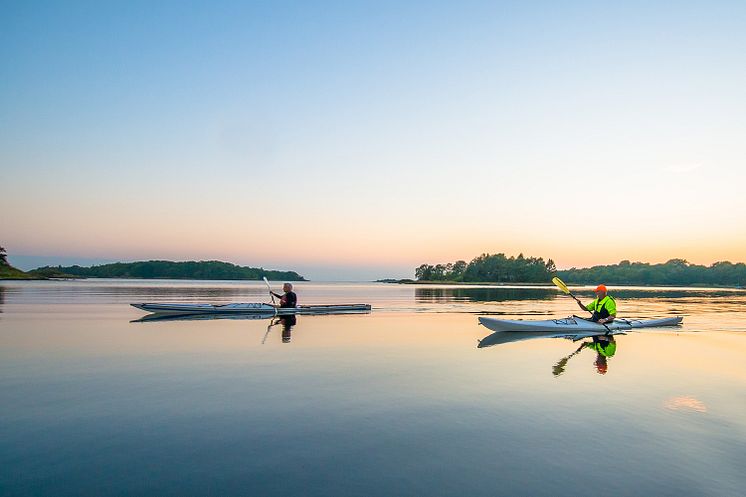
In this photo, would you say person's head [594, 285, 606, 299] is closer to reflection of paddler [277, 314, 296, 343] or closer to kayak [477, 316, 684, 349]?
kayak [477, 316, 684, 349]

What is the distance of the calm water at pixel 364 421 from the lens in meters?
6.59

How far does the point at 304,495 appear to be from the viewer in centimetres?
609

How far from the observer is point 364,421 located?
9266 millimetres

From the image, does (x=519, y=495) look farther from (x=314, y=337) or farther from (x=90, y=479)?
(x=314, y=337)

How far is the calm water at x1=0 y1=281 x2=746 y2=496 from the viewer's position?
6.59m

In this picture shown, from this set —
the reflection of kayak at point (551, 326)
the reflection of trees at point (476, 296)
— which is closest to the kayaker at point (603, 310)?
the reflection of kayak at point (551, 326)

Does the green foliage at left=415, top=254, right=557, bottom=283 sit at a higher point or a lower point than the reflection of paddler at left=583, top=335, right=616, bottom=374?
higher

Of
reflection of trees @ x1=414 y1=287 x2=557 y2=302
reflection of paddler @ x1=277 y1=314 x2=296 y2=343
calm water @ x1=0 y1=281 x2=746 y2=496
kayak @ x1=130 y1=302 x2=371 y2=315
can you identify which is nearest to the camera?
calm water @ x1=0 y1=281 x2=746 y2=496

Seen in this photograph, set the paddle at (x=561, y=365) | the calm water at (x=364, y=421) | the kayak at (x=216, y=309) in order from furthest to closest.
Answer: the kayak at (x=216, y=309) < the paddle at (x=561, y=365) < the calm water at (x=364, y=421)

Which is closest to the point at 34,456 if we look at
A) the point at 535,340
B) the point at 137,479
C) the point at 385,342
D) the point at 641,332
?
the point at 137,479

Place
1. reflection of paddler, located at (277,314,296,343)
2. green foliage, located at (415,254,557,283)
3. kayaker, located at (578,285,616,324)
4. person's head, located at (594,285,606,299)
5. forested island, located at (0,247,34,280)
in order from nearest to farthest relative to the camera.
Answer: reflection of paddler, located at (277,314,296,343) < kayaker, located at (578,285,616,324) < person's head, located at (594,285,606,299) < forested island, located at (0,247,34,280) < green foliage, located at (415,254,557,283)

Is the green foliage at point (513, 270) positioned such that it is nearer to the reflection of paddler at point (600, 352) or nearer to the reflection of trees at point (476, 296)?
the reflection of trees at point (476, 296)

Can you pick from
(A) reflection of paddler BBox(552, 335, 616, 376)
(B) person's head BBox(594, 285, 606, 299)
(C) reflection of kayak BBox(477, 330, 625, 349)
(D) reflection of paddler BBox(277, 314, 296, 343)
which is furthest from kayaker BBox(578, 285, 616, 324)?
(D) reflection of paddler BBox(277, 314, 296, 343)

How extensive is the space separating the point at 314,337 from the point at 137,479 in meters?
15.2
